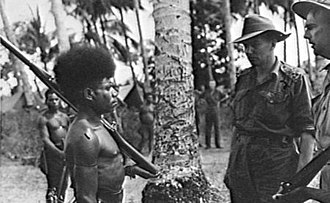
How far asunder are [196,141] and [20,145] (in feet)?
43.7

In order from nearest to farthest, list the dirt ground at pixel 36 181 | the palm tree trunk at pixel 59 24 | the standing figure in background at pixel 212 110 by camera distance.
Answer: the dirt ground at pixel 36 181 → the palm tree trunk at pixel 59 24 → the standing figure in background at pixel 212 110

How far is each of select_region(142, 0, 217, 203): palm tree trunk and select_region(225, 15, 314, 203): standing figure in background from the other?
248 cm

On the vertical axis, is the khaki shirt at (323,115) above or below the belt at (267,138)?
above

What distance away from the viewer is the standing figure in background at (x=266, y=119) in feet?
13.4

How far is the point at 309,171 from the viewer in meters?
2.83

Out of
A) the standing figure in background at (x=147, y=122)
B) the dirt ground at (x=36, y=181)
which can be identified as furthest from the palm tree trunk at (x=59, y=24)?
the standing figure in background at (x=147, y=122)

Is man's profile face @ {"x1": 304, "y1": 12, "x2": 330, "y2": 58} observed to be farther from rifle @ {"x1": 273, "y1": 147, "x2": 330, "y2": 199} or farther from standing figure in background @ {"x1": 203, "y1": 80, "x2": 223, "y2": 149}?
standing figure in background @ {"x1": 203, "y1": 80, "x2": 223, "y2": 149}

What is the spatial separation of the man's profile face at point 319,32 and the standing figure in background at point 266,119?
47.0 inches

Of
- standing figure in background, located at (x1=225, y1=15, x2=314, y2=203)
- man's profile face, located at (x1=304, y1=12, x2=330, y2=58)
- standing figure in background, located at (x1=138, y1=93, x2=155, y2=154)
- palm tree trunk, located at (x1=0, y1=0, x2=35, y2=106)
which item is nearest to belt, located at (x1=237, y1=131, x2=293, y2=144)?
standing figure in background, located at (x1=225, y1=15, x2=314, y2=203)

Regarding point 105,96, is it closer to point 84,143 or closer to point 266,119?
point 84,143

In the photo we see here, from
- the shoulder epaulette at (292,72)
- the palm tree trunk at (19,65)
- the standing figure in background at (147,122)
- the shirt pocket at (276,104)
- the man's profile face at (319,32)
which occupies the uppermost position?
the palm tree trunk at (19,65)

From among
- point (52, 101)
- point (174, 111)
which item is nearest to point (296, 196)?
point (174, 111)

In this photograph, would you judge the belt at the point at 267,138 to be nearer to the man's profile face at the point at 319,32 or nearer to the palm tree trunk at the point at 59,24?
the man's profile face at the point at 319,32

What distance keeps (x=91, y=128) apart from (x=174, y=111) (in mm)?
3360
